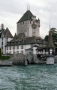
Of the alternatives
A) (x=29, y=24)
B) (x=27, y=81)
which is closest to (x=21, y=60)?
(x=29, y=24)

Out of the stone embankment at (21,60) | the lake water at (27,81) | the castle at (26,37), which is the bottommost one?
the lake water at (27,81)

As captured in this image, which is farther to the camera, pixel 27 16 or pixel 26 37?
pixel 27 16

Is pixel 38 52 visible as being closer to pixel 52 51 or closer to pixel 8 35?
pixel 52 51

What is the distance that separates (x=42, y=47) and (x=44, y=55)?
2981 mm

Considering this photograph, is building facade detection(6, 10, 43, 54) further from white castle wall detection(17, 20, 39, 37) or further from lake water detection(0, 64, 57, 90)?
lake water detection(0, 64, 57, 90)

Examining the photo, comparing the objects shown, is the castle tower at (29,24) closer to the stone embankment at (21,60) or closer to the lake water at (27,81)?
the stone embankment at (21,60)

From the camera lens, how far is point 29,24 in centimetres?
9331

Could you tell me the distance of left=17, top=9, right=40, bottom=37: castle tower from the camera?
306 ft

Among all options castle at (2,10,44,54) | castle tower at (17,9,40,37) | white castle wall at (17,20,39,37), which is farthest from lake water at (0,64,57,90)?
castle tower at (17,9,40,37)

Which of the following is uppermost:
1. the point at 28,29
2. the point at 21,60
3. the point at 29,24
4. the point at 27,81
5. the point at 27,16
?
the point at 27,16

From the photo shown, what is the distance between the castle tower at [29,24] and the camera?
9341cm

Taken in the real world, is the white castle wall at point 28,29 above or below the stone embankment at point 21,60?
above

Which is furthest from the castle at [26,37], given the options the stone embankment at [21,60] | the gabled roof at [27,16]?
the stone embankment at [21,60]

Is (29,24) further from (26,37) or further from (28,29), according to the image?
(26,37)
